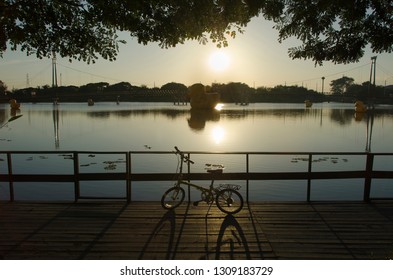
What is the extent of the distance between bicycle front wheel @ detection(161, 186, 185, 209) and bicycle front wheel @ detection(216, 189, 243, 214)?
1.01 m

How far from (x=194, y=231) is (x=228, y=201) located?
1393mm

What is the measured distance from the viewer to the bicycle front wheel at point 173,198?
26.4 feet

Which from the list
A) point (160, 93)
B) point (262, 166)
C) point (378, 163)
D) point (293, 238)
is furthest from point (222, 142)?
point (160, 93)

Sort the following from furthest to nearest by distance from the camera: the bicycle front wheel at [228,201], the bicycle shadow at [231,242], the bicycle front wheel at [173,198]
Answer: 1. the bicycle front wheel at [173,198]
2. the bicycle front wheel at [228,201]
3. the bicycle shadow at [231,242]

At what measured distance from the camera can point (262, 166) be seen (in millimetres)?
24672

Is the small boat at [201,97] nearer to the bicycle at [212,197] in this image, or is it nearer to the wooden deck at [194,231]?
the bicycle at [212,197]

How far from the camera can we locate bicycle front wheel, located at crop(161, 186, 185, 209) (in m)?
8.05

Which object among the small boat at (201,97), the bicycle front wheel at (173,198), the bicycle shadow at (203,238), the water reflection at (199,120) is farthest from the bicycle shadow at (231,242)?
the small boat at (201,97)

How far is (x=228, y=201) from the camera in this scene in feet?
25.2

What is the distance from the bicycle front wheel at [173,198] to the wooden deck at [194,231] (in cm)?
22

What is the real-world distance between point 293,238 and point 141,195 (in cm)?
1074

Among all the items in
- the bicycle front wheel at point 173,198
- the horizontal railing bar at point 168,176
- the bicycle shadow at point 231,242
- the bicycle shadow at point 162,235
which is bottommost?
the bicycle shadow at point 162,235

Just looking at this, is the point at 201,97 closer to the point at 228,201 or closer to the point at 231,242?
the point at 228,201
